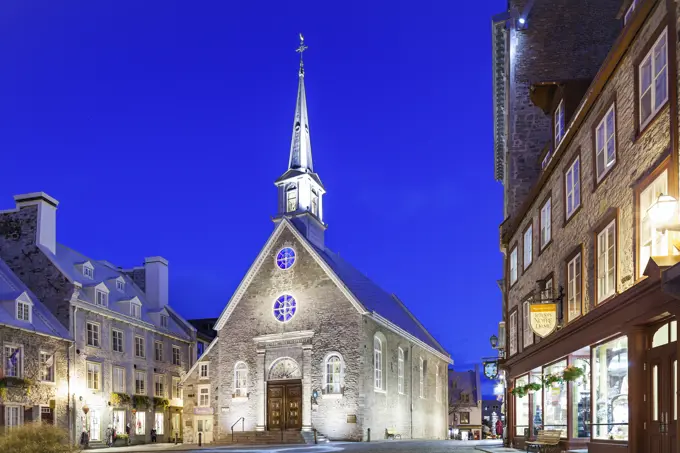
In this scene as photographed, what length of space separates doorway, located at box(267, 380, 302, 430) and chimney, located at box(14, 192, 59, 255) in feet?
49.7

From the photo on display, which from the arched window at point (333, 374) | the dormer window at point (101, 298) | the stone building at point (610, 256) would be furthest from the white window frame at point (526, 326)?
the dormer window at point (101, 298)

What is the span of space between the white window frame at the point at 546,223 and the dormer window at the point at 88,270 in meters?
30.2

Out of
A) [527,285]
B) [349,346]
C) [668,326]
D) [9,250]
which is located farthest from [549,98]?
[9,250]

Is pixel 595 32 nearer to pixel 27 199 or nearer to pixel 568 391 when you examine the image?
pixel 568 391

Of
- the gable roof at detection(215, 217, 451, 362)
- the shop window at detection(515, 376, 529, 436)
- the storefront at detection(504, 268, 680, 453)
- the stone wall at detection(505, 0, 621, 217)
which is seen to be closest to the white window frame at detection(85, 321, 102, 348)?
the gable roof at detection(215, 217, 451, 362)

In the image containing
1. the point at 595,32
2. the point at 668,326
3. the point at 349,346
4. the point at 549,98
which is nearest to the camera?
the point at 668,326

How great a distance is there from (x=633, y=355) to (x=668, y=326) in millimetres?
1152

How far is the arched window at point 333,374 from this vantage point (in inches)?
1426

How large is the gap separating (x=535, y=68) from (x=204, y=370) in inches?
1041

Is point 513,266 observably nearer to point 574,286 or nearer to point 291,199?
point 574,286

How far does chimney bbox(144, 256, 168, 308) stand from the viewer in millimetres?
48750

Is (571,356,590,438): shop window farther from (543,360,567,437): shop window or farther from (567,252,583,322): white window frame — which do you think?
(567,252,583,322): white window frame

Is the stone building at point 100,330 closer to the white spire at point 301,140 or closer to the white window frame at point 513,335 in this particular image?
the white spire at point 301,140

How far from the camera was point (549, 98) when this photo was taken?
21891 millimetres
